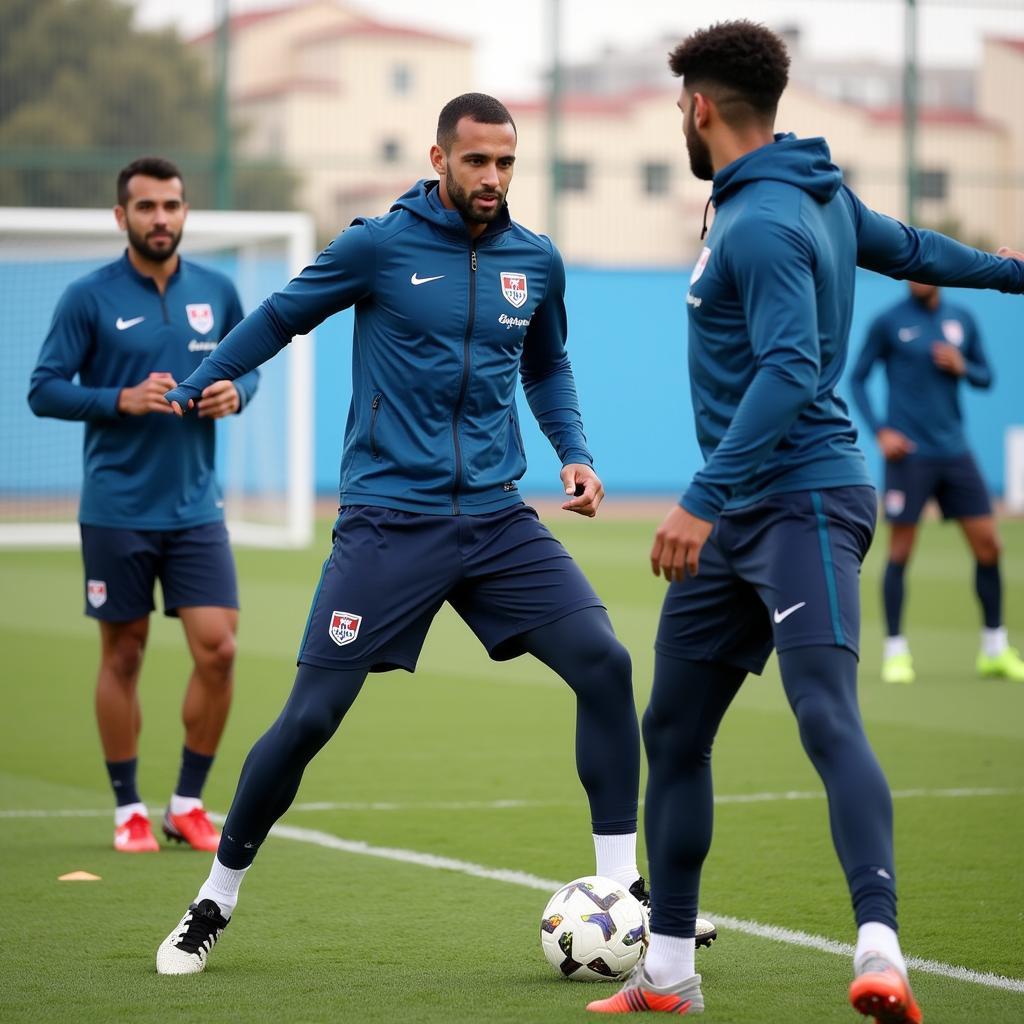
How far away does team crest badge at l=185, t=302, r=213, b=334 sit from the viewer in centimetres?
723

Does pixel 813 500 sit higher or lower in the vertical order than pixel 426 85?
lower

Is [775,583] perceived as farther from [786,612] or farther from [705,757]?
[705,757]

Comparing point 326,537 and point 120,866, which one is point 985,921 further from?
point 326,537

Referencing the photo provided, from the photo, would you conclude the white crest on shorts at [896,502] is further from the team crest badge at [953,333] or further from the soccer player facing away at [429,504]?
the soccer player facing away at [429,504]

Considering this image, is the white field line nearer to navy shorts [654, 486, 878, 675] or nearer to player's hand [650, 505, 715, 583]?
navy shorts [654, 486, 878, 675]

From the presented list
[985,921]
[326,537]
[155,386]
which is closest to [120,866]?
[155,386]

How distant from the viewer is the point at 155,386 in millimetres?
6727

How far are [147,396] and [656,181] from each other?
86.7ft

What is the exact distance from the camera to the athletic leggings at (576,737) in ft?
16.8

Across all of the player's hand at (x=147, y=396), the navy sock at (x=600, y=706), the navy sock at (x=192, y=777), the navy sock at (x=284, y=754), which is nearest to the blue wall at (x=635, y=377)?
the navy sock at (x=192, y=777)

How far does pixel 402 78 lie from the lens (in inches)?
1340

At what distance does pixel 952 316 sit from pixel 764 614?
7909mm

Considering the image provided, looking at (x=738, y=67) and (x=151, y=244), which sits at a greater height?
(x=738, y=67)

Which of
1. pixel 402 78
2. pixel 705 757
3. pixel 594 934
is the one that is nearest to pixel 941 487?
pixel 594 934
